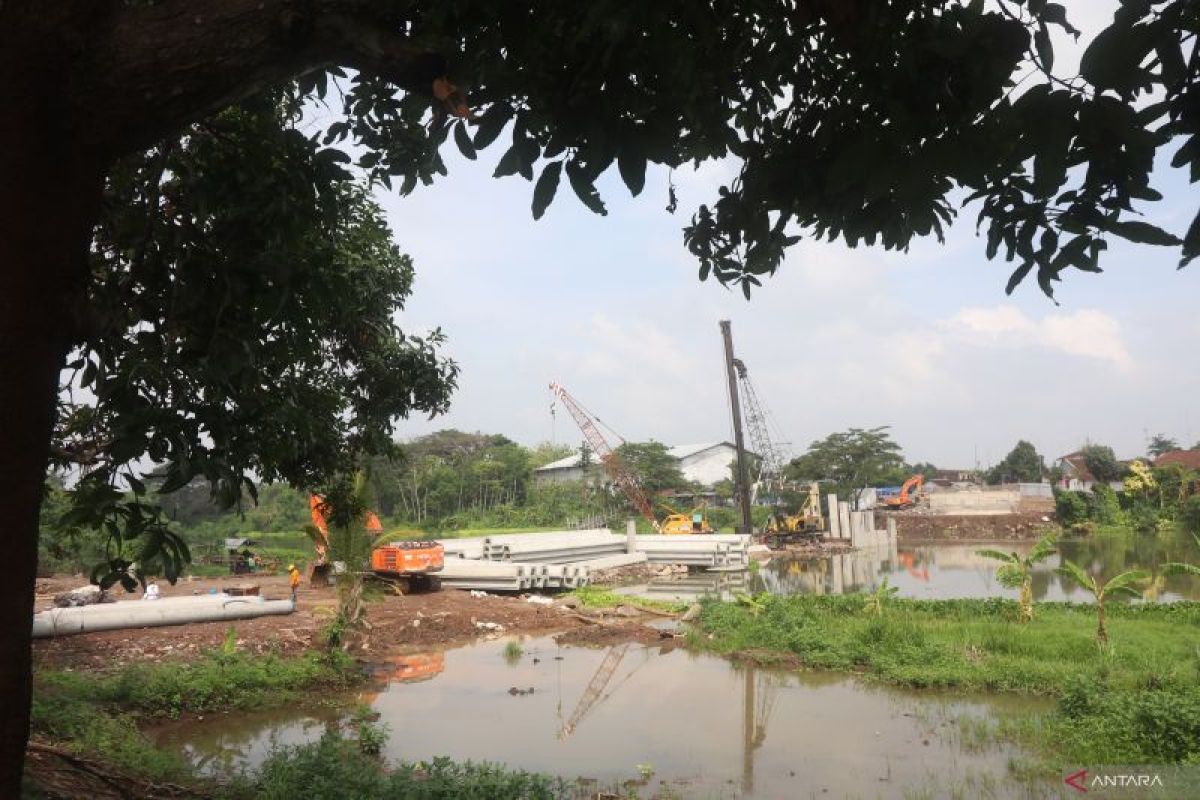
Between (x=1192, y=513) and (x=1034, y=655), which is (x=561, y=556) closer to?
(x=1034, y=655)

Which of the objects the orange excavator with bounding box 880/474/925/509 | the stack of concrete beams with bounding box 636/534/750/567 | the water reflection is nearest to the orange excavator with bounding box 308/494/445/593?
the water reflection

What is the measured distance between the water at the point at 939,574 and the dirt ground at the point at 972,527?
4.87 meters

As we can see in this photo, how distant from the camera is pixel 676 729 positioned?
777 cm

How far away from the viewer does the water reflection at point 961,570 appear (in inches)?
700

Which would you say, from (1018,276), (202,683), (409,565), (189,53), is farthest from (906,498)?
(189,53)

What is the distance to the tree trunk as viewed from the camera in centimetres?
167

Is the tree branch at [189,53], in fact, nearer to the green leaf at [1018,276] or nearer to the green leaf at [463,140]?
the green leaf at [463,140]

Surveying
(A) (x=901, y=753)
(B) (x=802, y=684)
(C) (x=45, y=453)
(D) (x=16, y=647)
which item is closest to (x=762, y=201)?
(C) (x=45, y=453)

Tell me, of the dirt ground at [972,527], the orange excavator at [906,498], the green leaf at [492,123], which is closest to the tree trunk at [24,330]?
the green leaf at [492,123]

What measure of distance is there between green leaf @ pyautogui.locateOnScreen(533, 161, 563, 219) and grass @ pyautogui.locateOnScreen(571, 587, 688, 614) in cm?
1321

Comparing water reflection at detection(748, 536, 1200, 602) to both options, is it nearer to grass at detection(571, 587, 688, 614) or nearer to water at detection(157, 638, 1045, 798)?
grass at detection(571, 587, 688, 614)

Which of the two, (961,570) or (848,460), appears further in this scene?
(848,460)

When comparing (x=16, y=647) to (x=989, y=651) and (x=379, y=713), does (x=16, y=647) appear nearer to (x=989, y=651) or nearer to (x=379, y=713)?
(x=379, y=713)

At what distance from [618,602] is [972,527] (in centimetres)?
3020
